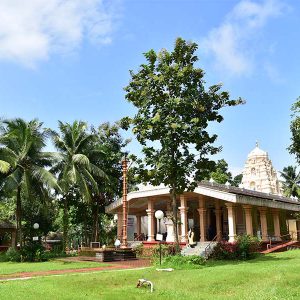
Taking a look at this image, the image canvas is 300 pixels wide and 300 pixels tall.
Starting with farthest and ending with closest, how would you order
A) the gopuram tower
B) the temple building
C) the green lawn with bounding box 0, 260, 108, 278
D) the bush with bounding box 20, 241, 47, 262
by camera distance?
the gopuram tower < the temple building < the bush with bounding box 20, 241, 47, 262 < the green lawn with bounding box 0, 260, 108, 278

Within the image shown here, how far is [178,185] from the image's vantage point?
58.0 ft

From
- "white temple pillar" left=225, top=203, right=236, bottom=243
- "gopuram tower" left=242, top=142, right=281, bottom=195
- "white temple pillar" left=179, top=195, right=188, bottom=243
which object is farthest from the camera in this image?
"gopuram tower" left=242, top=142, right=281, bottom=195

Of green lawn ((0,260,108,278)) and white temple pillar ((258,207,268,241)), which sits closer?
green lawn ((0,260,108,278))

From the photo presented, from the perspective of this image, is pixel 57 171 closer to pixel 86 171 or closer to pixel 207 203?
pixel 86 171

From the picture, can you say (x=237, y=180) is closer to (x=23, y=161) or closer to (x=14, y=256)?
(x=23, y=161)

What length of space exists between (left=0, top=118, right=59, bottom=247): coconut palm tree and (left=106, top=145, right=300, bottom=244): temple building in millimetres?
6358

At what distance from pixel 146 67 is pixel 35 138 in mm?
10856

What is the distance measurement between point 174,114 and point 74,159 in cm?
1306

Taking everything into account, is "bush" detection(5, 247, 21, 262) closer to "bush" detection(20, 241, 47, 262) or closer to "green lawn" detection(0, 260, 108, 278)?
"bush" detection(20, 241, 47, 262)

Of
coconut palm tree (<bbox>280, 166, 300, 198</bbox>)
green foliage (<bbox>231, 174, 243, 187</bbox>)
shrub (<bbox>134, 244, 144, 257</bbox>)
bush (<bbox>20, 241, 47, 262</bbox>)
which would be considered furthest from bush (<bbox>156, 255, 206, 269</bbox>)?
green foliage (<bbox>231, 174, 243, 187</bbox>)

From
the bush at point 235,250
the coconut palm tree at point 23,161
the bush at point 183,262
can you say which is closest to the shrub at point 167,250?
the bush at point 235,250

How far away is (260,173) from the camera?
55.7 meters

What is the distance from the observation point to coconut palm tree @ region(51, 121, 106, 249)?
28.6 meters

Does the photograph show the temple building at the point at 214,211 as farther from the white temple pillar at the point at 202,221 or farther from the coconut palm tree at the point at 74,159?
the coconut palm tree at the point at 74,159
